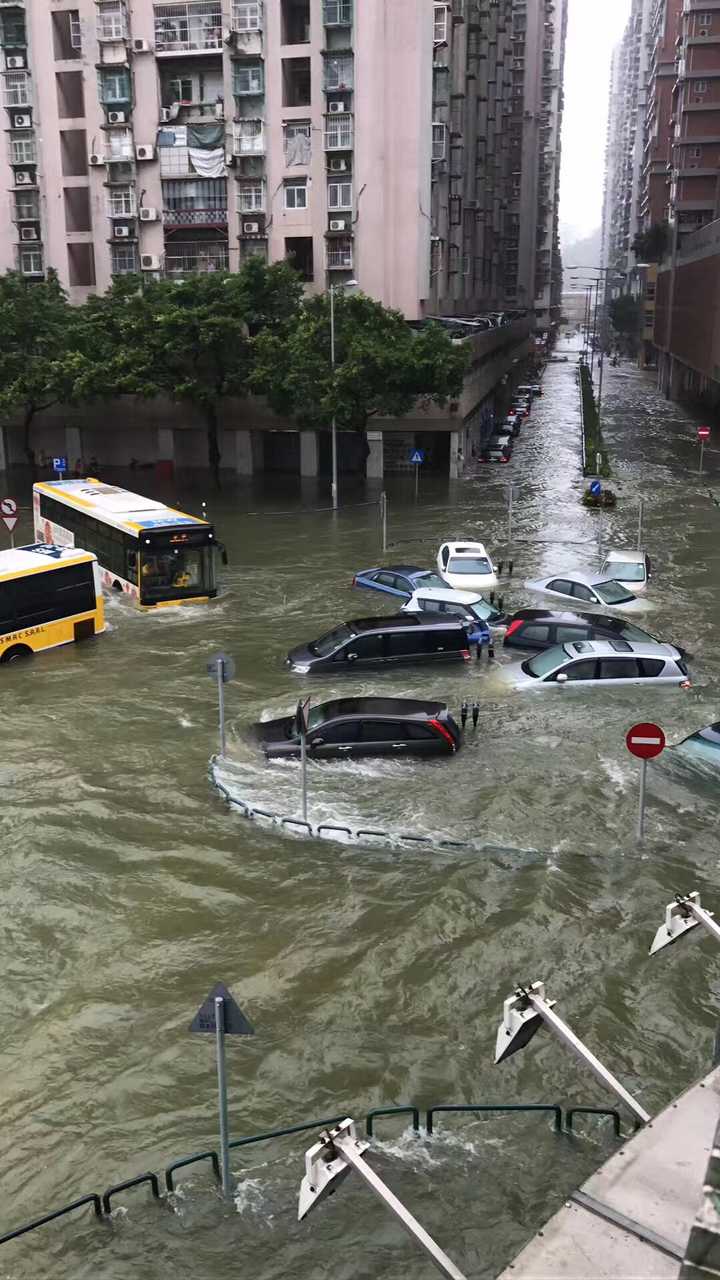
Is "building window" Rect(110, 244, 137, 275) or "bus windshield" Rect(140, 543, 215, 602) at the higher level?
"building window" Rect(110, 244, 137, 275)

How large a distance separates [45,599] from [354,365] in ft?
65.3

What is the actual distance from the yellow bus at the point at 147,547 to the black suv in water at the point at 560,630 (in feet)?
27.3

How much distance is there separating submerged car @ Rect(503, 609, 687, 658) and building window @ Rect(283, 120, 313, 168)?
33.0 meters

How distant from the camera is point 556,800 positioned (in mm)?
16781

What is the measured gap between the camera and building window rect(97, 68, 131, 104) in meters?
48.4

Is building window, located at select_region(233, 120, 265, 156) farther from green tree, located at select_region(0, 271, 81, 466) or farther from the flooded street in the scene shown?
the flooded street

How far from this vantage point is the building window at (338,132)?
47.2 meters

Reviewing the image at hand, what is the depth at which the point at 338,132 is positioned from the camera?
155 ft

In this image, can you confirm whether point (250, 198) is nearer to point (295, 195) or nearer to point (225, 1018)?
point (295, 195)

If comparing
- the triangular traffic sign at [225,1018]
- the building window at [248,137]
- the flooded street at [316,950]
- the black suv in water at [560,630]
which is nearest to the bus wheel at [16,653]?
the flooded street at [316,950]

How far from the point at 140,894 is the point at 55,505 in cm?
1947

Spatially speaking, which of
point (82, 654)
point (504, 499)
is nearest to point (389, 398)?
point (504, 499)

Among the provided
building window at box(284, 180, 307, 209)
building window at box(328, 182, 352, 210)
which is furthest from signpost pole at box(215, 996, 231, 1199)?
building window at box(284, 180, 307, 209)

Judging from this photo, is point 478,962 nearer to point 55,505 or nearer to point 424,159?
point 55,505
